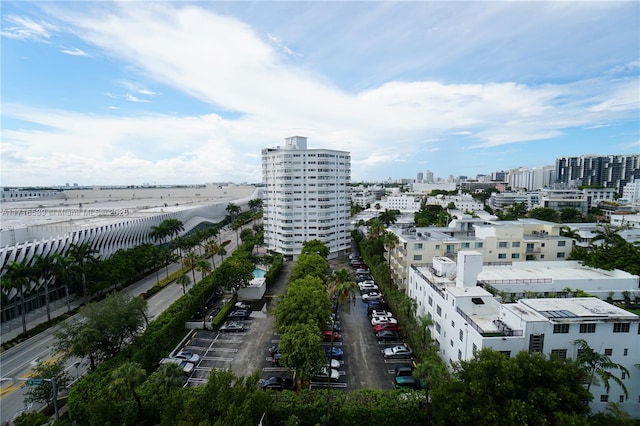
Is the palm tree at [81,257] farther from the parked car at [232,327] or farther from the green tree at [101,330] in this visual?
the parked car at [232,327]

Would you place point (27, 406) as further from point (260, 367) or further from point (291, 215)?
point (291, 215)

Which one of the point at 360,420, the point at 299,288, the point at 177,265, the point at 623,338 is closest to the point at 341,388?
the point at 360,420

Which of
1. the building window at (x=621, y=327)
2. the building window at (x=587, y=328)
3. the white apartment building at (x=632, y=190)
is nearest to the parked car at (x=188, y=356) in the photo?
the building window at (x=587, y=328)

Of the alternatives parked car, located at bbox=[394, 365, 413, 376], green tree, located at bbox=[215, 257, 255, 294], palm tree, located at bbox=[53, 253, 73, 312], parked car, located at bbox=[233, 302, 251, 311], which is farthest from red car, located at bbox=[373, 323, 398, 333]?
palm tree, located at bbox=[53, 253, 73, 312]

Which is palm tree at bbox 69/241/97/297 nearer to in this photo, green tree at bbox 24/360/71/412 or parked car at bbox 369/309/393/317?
green tree at bbox 24/360/71/412

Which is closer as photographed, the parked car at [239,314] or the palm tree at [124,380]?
the palm tree at [124,380]
